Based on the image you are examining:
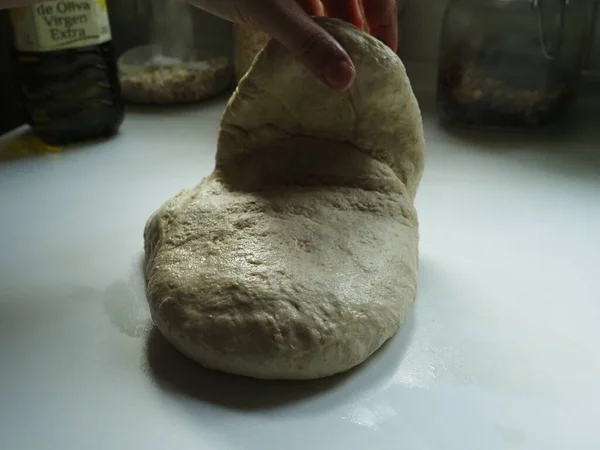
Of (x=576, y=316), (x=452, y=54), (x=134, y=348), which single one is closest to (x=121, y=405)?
(x=134, y=348)

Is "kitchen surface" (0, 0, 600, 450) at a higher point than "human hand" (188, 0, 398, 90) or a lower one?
lower

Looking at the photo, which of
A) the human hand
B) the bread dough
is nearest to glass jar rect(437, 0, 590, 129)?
the bread dough

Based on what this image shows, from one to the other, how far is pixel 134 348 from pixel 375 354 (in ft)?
0.78

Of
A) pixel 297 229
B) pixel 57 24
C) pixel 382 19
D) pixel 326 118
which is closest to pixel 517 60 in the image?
pixel 382 19

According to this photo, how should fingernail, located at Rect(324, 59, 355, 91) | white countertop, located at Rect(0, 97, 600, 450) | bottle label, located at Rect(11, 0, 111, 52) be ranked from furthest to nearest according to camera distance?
bottle label, located at Rect(11, 0, 111, 52) → fingernail, located at Rect(324, 59, 355, 91) → white countertop, located at Rect(0, 97, 600, 450)

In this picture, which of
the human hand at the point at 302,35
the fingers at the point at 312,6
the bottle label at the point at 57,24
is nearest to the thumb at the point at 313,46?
the human hand at the point at 302,35

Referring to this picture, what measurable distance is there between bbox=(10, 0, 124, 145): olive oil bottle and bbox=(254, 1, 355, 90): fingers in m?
0.58

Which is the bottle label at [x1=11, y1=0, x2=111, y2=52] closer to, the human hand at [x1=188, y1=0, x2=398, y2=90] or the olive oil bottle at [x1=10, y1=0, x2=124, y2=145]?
the olive oil bottle at [x1=10, y1=0, x2=124, y2=145]

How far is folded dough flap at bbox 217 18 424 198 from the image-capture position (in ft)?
2.31

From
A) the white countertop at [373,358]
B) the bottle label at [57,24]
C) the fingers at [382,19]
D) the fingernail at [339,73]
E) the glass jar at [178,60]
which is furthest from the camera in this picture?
the glass jar at [178,60]

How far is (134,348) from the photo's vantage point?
63cm

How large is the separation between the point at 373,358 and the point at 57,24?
832mm

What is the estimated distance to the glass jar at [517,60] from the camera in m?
1.15

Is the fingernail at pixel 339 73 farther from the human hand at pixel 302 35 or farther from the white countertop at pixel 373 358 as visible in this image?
the white countertop at pixel 373 358
